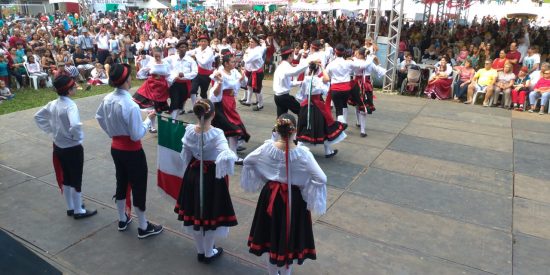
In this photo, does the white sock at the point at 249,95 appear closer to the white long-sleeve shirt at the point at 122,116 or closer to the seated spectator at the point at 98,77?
the seated spectator at the point at 98,77

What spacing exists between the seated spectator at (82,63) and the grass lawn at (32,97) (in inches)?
40.1

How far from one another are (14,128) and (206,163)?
6.27m

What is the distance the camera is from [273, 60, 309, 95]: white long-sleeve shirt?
6211 millimetres

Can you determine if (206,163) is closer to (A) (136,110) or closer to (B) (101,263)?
(A) (136,110)

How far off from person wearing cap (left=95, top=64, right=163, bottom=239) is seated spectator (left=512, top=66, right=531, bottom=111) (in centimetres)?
974

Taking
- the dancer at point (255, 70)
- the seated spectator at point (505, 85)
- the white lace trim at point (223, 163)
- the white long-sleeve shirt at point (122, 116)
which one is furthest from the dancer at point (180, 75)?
the seated spectator at point (505, 85)

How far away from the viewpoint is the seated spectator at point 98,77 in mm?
12727

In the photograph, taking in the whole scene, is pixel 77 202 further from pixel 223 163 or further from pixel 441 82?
pixel 441 82

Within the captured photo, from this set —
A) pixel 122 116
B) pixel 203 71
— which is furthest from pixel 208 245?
pixel 203 71

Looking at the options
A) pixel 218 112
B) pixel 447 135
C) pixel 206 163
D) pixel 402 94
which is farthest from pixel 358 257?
pixel 402 94

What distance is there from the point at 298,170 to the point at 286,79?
11.6 feet

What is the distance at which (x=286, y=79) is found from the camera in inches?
258

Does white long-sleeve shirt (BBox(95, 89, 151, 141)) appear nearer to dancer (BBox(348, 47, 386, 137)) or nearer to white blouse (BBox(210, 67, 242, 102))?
white blouse (BBox(210, 67, 242, 102))

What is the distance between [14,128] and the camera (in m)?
8.10
